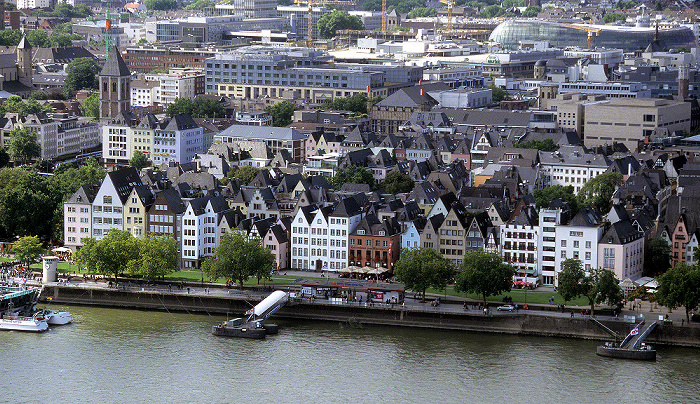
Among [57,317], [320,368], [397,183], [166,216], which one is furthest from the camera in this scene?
[397,183]

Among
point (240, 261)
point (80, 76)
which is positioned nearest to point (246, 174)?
point (240, 261)

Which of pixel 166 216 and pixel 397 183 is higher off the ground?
pixel 397 183

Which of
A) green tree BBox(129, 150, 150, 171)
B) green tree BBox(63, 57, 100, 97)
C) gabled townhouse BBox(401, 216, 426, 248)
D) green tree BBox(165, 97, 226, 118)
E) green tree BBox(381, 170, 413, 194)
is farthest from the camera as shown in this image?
green tree BBox(63, 57, 100, 97)

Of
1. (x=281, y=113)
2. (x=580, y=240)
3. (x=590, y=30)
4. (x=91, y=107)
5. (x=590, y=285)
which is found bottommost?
(x=590, y=285)

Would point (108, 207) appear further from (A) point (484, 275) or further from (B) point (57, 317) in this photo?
(A) point (484, 275)

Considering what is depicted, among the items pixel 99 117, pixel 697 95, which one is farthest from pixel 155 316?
pixel 697 95

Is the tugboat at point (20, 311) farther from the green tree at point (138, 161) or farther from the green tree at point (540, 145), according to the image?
the green tree at point (540, 145)

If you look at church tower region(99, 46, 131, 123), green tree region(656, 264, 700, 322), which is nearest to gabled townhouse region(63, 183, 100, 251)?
green tree region(656, 264, 700, 322)

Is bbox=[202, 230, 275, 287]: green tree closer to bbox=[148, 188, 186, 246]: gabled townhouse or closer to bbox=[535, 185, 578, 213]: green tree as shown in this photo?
bbox=[148, 188, 186, 246]: gabled townhouse
